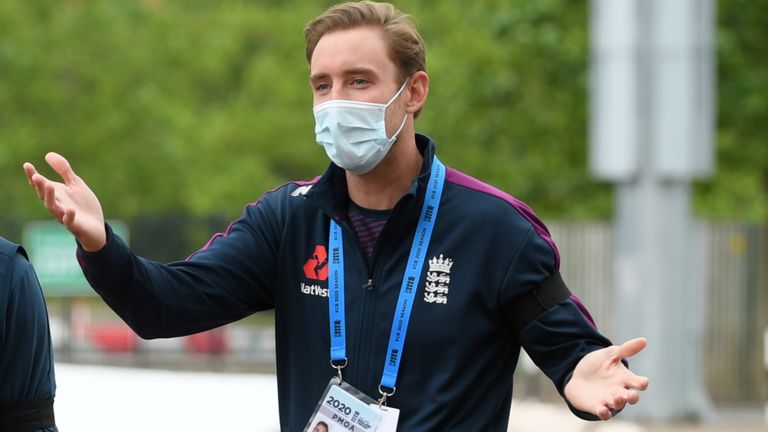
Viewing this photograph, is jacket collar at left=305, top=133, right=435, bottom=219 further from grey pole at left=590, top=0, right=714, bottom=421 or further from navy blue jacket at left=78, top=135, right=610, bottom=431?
grey pole at left=590, top=0, right=714, bottom=421

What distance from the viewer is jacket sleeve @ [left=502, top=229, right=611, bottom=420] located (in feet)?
12.3

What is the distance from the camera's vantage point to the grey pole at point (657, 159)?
15945mm

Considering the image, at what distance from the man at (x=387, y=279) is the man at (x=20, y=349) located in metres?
0.24

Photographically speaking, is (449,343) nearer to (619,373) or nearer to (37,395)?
(619,373)

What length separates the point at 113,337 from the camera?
2300 centimetres

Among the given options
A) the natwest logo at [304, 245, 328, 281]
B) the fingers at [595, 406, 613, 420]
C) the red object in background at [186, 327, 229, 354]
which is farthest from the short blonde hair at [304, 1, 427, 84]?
the red object in background at [186, 327, 229, 354]

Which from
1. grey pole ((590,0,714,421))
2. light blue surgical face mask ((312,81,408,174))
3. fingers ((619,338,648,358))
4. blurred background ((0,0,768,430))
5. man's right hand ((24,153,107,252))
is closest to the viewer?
man's right hand ((24,153,107,252))

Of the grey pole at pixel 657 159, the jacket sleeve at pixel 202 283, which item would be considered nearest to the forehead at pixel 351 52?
the jacket sleeve at pixel 202 283

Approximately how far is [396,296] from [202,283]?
1.59ft

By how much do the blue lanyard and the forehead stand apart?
0.30m

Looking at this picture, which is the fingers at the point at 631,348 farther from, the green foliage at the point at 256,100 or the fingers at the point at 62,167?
the green foliage at the point at 256,100

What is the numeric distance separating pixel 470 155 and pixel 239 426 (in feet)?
74.1

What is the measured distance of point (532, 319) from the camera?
374cm

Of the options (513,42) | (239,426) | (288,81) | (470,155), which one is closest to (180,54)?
(288,81)
